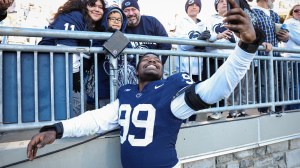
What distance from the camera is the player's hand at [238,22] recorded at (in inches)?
62.7

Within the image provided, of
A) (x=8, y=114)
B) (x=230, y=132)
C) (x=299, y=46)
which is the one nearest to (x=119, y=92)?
(x=8, y=114)

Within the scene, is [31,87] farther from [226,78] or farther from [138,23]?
[138,23]

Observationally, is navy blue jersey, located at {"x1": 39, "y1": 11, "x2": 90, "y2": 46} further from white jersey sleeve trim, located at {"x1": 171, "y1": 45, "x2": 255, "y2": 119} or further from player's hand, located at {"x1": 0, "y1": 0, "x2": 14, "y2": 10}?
white jersey sleeve trim, located at {"x1": 171, "y1": 45, "x2": 255, "y2": 119}

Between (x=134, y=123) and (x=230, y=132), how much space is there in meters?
1.59

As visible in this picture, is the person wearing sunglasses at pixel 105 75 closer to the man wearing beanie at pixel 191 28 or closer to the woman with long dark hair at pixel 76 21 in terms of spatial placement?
the woman with long dark hair at pixel 76 21

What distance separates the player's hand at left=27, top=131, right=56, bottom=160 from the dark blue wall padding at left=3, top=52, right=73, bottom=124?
0.88ft

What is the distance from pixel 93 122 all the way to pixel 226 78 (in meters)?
1.23

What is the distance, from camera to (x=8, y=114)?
2.36 m

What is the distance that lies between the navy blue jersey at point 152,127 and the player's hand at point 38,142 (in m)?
0.61

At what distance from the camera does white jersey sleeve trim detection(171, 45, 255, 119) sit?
1.91m

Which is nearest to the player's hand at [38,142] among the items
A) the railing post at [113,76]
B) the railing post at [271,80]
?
the railing post at [113,76]

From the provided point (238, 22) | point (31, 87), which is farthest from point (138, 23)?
point (238, 22)

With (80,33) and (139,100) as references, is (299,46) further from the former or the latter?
(80,33)

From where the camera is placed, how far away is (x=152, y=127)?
2.38m
